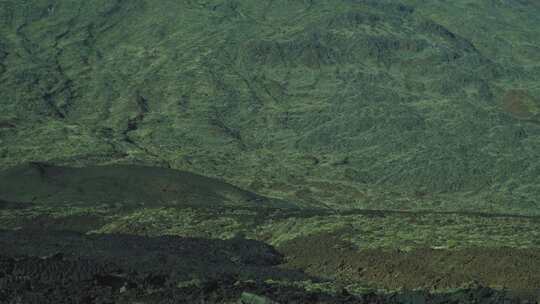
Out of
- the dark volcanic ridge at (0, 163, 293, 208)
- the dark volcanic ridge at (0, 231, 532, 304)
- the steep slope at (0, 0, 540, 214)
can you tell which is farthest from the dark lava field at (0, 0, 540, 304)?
the steep slope at (0, 0, 540, 214)

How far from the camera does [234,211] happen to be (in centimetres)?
6169

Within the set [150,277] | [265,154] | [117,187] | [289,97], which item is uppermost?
[150,277]

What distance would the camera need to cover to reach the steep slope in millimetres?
106062

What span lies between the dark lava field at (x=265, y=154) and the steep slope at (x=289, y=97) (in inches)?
18.4

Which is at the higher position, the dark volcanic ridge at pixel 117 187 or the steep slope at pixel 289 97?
the dark volcanic ridge at pixel 117 187

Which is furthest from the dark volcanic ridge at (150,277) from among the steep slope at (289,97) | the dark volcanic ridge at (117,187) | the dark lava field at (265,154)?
the steep slope at (289,97)

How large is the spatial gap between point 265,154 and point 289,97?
27594 mm

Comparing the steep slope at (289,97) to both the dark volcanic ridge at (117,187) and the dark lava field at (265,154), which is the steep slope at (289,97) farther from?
the dark volcanic ridge at (117,187)

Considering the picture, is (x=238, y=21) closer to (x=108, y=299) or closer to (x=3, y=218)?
(x=3, y=218)

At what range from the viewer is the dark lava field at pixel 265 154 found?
117ft

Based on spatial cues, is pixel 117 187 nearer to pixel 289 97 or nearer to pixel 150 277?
pixel 150 277

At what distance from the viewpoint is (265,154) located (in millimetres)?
115875

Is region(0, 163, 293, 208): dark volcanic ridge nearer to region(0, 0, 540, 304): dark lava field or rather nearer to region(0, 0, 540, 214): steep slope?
region(0, 0, 540, 304): dark lava field

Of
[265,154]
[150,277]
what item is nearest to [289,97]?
[265,154]
